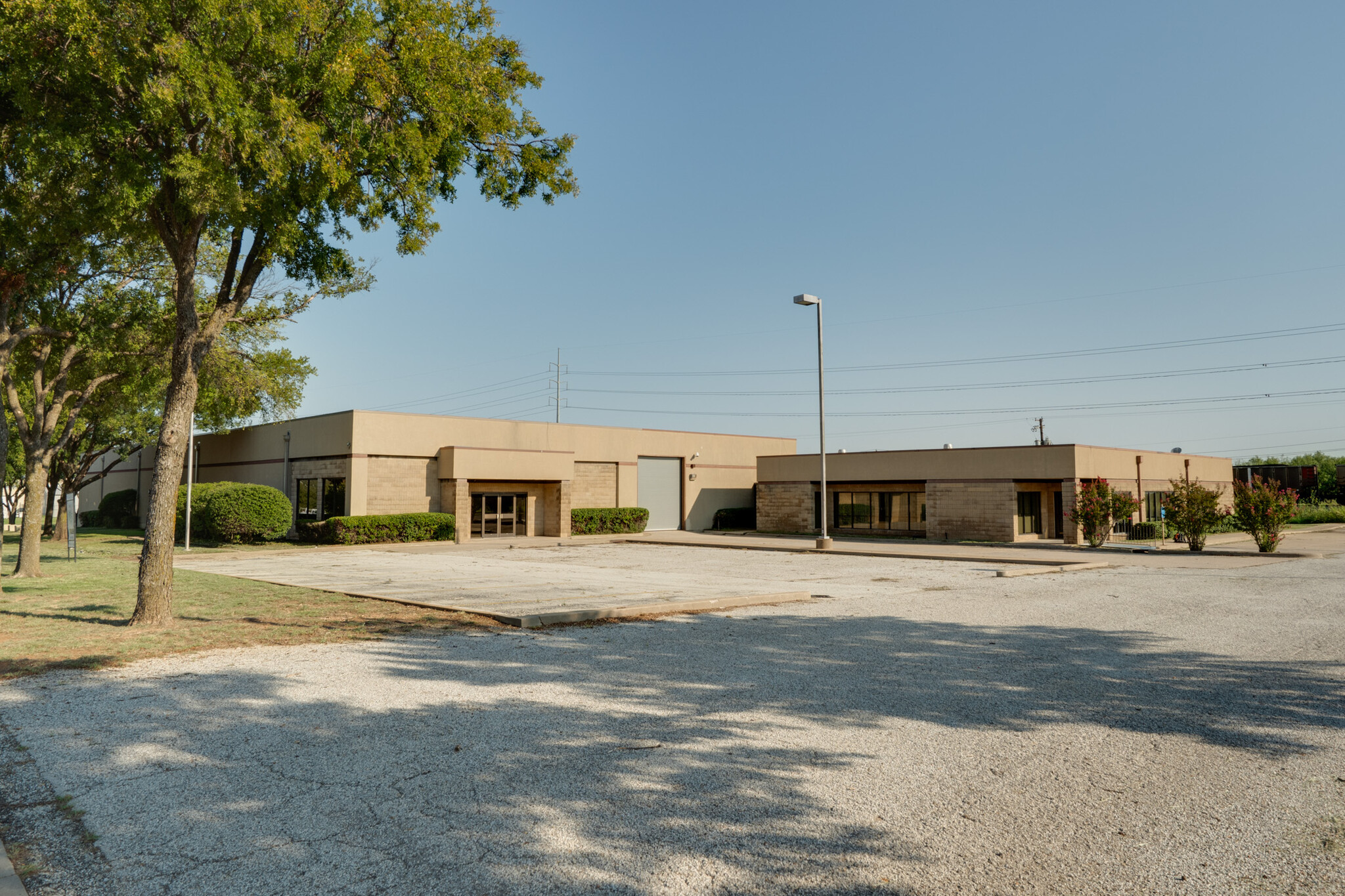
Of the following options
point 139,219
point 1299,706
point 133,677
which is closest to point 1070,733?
point 1299,706

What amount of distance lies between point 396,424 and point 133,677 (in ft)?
87.3

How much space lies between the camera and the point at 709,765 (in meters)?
5.08

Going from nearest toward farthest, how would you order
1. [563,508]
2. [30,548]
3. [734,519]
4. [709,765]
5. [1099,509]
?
[709,765] → [30,548] → [1099,509] → [563,508] → [734,519]

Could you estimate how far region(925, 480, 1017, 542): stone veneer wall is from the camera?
32.1 m

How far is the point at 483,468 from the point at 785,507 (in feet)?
46.4

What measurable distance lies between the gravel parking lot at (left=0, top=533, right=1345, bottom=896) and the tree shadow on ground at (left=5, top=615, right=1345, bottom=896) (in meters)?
0.02

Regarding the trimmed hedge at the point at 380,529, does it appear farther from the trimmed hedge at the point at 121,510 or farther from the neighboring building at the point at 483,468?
the trimmed hedge at the point at 121,510

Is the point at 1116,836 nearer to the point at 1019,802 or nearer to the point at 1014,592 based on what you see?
the point at 1019,802

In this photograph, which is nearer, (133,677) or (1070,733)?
(1070,733)

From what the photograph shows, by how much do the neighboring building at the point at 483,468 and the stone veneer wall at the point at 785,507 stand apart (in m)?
3.65

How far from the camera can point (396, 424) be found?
33.2 meters

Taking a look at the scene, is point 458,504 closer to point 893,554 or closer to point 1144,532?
point 893,554

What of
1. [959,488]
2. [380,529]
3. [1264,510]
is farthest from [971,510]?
[380,529]

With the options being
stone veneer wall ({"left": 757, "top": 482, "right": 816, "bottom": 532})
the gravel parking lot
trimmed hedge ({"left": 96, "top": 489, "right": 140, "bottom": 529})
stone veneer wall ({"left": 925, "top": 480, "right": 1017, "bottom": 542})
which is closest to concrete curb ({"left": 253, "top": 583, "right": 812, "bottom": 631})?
the gravel parking lot
